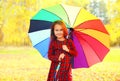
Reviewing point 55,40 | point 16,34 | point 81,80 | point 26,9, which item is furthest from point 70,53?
point 16,34

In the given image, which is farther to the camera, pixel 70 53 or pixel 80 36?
pixel 80 36

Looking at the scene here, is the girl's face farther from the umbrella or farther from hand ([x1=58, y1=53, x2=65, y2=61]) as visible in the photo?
the umbrella

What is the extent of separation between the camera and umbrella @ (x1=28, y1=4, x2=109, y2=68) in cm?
666

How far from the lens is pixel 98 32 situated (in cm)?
687

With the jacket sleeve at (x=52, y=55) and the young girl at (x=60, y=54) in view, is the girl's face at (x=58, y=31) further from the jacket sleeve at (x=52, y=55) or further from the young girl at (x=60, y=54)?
the jacket sleeve at (x=52, y=55)

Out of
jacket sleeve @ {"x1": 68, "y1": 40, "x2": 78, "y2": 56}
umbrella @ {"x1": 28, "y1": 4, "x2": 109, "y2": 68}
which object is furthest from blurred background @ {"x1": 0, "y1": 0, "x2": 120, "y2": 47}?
jacket sleeve @ {"x1": 68, "y1": 40, "x2": 78, "y2": 56}

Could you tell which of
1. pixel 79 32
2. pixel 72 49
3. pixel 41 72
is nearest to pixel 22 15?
pixel 41 72

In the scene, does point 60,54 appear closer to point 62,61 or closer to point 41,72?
point 62,61

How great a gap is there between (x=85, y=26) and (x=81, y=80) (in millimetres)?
4762

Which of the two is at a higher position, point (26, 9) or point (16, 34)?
point (26, 9)

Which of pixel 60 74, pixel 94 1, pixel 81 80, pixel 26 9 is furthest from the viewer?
pixel 94 1

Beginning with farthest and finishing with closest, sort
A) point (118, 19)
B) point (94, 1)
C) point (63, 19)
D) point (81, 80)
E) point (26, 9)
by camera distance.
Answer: point (94, 1)
point (26, 9)
point (118, 19)
point (81, 80)
point (63, 19)

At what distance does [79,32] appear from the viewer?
6.63 meters

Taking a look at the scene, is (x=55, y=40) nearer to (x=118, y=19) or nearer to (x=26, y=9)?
(x=118, y=19)
